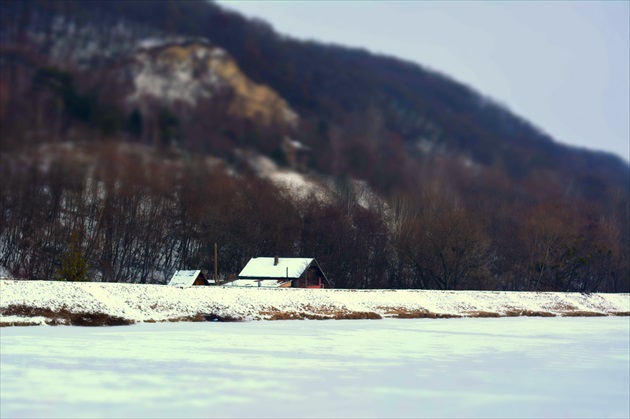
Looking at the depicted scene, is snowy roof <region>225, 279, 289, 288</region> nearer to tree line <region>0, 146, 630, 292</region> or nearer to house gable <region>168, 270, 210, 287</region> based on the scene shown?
house gable <region>168, 270, 210, 287</region>

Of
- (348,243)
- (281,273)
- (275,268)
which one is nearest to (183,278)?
(275,268)

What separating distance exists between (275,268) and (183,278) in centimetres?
988

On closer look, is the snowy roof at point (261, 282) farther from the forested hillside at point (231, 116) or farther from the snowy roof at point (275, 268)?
the forested hillside at point (231, 116)

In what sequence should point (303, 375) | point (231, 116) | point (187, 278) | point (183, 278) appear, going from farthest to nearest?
point (183, 278) → point (187, 278) → point (303, 375) → point (231, 116)

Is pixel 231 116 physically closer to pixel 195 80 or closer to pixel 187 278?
pixel 195 80

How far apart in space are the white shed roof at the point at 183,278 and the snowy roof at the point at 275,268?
→ 6.51 meters

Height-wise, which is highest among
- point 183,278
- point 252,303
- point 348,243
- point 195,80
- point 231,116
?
point 195,80

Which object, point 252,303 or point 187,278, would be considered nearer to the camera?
point 252,303

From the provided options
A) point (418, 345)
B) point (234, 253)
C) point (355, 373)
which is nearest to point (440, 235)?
point (234, 253)

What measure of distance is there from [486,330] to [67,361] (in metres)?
25.5

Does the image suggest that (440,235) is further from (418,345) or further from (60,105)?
(60,105)

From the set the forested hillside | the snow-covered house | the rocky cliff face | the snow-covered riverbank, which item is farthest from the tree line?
the rocky cliff face

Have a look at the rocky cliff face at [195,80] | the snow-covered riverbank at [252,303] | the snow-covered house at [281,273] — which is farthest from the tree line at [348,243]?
the rocky cliff face at [195,80]

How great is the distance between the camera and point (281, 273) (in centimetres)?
8206
